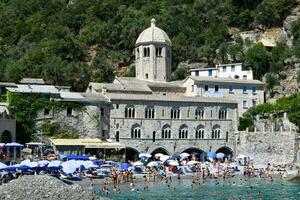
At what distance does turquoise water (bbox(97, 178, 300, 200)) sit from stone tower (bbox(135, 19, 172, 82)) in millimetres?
19380

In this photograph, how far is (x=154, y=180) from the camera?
51656mm

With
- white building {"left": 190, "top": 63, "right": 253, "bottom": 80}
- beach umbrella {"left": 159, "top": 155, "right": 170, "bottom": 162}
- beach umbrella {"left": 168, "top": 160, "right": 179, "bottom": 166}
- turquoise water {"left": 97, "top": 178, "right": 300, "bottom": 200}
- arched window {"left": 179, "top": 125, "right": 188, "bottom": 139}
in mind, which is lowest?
turquoise water {"left": 97, "top": 178, "right": 300, "bottom": 200}

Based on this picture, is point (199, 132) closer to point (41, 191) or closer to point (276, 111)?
point (276, 111)

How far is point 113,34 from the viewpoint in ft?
319

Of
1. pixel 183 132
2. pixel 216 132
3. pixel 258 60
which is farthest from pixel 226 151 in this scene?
pixel 258 60

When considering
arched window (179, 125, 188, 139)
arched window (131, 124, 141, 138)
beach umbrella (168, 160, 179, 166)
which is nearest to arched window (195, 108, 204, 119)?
arched window (179, 125, 188, 139)

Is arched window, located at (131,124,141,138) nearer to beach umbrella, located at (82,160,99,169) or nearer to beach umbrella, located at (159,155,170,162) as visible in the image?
beach umbrella, located at (159,155,170,162)

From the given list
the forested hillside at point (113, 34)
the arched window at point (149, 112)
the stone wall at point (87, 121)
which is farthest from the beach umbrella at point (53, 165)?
the forested hillside at point (113, 34)

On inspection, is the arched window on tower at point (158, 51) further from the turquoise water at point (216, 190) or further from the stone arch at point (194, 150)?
the turquoise water at point (216, 190)

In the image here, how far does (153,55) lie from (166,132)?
35.1 feet

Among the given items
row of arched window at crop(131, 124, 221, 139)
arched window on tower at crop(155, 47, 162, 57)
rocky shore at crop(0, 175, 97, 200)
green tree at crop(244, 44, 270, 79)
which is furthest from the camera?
green tree at crop(244, 44, 270, 79)

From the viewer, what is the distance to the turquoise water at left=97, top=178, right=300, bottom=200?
42188 millimetres

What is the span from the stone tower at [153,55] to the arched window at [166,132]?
9220 millimetres

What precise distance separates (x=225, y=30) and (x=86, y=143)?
139 feet
